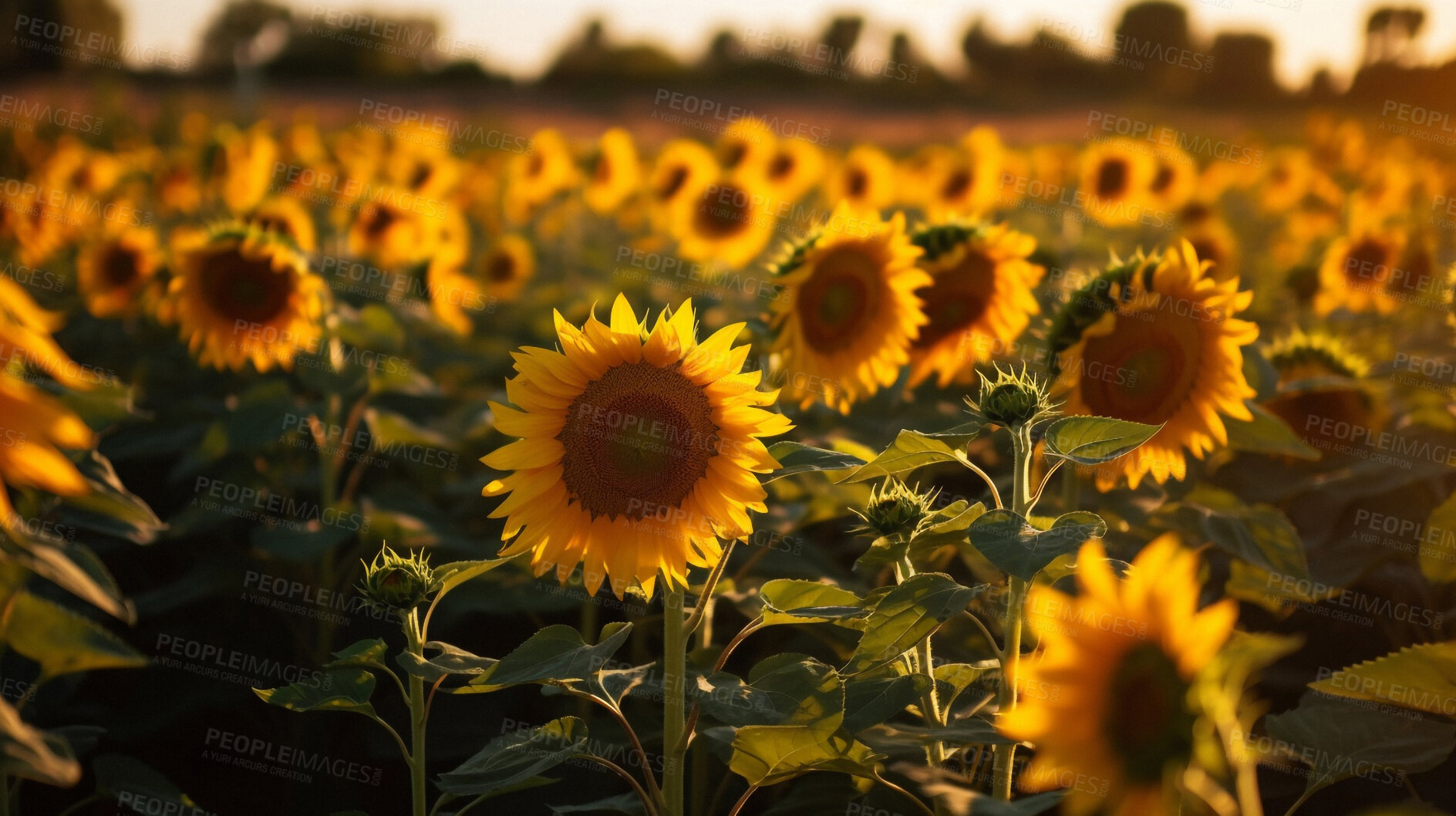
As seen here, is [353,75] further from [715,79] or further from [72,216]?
[72,216]

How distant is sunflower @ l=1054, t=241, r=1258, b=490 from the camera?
2545 millimetres

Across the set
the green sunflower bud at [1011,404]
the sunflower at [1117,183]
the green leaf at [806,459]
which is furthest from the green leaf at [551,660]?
the sunflower at [1117,183]

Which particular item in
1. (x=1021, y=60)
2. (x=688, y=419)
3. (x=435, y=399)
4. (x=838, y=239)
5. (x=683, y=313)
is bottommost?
(x=435, y=399)

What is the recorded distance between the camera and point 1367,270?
214 inches

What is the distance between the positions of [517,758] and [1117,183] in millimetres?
7087

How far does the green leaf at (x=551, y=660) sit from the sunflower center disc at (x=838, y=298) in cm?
156

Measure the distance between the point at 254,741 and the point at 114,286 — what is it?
3.48 m

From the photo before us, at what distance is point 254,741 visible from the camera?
3.14 m

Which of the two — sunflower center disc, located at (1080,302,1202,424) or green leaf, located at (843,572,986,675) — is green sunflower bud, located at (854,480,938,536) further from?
sunflower center disc, located at (1080,302,1202,424)

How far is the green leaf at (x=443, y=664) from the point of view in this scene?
1.78 metres

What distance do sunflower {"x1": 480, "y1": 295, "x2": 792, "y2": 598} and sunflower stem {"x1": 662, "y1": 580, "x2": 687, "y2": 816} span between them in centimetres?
7

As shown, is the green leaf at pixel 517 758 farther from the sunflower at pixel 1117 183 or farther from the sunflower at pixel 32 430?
the sunflower at pixel 1117 183

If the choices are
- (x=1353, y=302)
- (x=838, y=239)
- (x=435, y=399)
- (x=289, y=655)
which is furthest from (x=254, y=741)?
(x=1353, y=302)

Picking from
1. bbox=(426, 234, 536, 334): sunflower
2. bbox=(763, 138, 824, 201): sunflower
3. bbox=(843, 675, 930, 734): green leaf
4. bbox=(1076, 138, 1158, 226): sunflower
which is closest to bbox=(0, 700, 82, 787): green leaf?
bbox=(843, 675, 930, 734): green leaf
